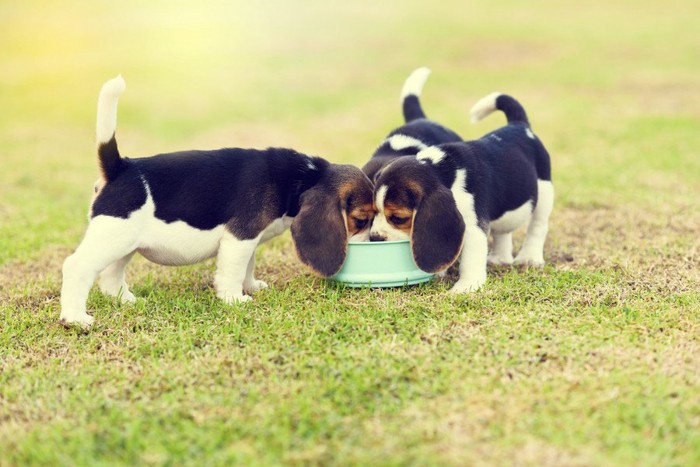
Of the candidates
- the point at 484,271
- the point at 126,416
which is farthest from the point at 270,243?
the point at 126,416

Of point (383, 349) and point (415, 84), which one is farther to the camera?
point (415, 84)

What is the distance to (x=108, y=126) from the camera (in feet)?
14.9

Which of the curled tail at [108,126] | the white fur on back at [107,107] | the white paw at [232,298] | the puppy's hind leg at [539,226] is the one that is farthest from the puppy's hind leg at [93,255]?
the puppy's hind leg at [539,226]

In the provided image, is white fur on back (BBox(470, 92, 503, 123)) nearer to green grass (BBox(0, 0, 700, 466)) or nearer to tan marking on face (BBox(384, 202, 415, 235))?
green grass (BBox(0, 0, 700, 466))

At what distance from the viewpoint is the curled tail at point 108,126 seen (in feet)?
14.5

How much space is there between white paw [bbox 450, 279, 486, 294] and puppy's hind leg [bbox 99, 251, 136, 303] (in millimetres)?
2141

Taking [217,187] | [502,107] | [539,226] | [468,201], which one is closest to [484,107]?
[502,107]

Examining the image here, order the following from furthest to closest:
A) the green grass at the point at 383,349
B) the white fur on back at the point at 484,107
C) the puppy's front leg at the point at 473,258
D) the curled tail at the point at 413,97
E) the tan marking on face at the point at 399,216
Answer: the curled tail at the point at 413,97
the white fur on back at the point at 484,107
the puppy's front leg at the point at 473,258
the tan marking on face at the point at 399,216
the green grass at the point at 383,349

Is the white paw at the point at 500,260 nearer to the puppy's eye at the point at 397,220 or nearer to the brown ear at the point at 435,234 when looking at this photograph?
the brown ear at the point at 435,234

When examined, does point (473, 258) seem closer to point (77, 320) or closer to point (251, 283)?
point (251, 283)

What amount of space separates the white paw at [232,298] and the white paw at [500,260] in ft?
6.83

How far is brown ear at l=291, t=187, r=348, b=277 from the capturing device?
4.81 meters

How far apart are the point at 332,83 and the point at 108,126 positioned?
15.3 m

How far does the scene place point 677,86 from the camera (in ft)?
52.5
